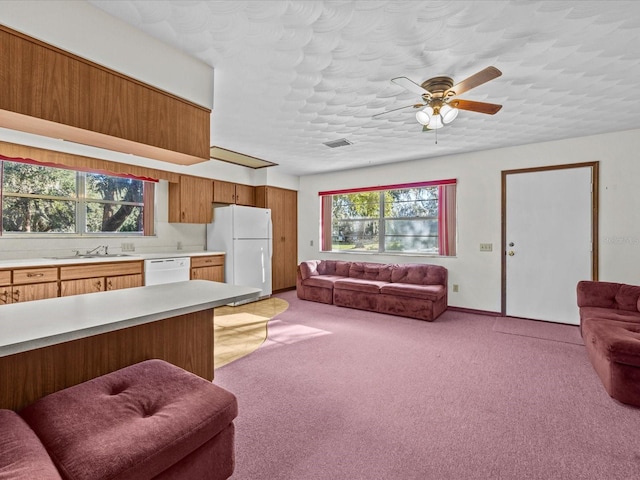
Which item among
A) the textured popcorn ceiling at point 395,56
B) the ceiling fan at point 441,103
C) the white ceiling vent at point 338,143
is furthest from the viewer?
the white ceiling vent at point 338,143

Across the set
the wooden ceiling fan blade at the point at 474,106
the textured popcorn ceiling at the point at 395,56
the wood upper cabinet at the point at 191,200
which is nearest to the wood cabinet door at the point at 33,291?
the wood upper cabinet at the point at 191,200

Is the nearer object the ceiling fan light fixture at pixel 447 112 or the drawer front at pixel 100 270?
the ceiling fan light fixture at pixel 447 112

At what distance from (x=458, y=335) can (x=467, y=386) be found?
4.38 ft

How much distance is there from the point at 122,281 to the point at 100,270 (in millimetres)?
283

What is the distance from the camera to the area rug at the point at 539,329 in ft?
11.6

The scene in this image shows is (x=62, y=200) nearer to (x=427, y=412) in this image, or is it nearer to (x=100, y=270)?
(x=100, y=270)

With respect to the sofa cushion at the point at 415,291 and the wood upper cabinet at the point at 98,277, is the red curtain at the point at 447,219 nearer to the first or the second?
the sofa cushion at the point at 415,291

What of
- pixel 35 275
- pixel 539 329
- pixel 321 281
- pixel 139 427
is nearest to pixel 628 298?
pixel 539 329

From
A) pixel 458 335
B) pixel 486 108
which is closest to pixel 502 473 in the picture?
pixel 458 335

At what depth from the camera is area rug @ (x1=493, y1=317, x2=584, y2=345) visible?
3526mm

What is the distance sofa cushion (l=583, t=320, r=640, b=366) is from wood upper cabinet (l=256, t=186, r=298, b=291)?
4894 millimetres

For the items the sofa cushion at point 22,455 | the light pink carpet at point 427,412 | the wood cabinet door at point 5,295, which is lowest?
the light pink carpet at point 427,412

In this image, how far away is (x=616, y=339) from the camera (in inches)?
85.2

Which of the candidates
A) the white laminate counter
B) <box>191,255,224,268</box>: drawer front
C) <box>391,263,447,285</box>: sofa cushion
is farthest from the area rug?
<box>191,255,224,268</box>: drawer front
